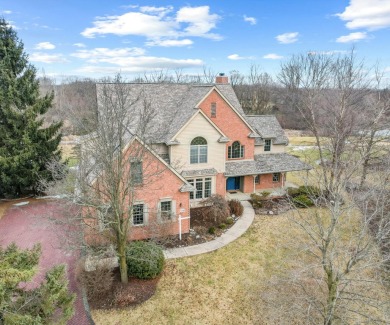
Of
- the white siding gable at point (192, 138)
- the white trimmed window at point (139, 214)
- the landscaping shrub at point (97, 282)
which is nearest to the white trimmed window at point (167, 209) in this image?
the white trimmed window at point (139, 214)

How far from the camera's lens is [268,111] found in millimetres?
73188

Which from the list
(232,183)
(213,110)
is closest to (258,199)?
(232,183)

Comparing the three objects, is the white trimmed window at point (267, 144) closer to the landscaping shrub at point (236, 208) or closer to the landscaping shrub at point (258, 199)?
the landscaping shrub at point (258, 199)

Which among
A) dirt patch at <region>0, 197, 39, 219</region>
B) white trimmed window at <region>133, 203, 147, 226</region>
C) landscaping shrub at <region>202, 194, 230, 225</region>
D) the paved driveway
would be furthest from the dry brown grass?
dirt patch at <region>0, 197, 39, 219</region>

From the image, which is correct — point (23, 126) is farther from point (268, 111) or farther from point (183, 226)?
point (268, 111)

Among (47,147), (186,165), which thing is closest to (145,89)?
(186,165)

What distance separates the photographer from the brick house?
19.7m

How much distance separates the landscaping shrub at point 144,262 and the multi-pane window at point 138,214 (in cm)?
360

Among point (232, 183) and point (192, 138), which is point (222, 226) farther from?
point (232, 183)

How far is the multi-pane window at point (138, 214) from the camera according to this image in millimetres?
19281

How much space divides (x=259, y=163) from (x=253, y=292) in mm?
15550

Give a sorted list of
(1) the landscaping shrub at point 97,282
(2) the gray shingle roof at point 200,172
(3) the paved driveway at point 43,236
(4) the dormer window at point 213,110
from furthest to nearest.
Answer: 1. (4) the dormer window at point 213,110
2. (2) the gray shingle roof at point 200,172
3. (1) the landscaping shrub at point 97,282
4. (3) the paved driveway at point 43,236

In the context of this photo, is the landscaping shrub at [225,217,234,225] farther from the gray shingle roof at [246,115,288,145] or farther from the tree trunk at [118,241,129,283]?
the gray shingle roof at [246,115,288,145]

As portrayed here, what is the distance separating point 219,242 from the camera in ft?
64.2
